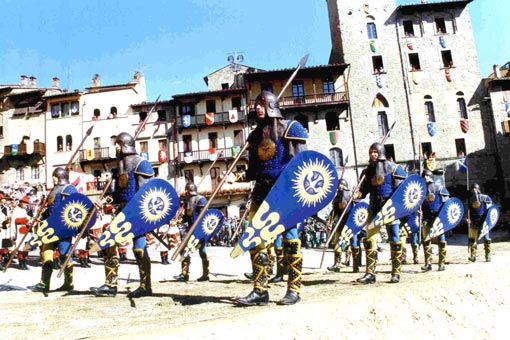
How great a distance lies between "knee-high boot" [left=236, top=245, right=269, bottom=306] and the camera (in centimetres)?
494

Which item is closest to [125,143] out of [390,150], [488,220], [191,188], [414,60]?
[191,188]

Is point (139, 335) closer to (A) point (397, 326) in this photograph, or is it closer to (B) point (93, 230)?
(A) point (397, 326)

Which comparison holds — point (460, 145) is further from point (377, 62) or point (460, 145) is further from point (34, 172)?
point (34, 172)

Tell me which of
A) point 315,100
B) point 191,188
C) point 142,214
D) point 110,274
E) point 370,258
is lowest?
point 370,258

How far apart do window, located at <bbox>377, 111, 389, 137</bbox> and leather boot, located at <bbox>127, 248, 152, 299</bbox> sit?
32.3 metres

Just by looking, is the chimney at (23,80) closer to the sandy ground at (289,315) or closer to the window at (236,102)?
the window at (236,102)

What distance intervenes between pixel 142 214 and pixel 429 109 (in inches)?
1379

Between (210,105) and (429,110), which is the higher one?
(210,105)

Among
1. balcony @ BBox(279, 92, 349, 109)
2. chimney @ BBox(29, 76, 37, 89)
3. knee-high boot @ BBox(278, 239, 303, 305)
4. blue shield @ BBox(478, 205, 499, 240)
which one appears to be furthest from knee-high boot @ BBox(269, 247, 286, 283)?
chimney @ BBox(29, 76, 37, 89)

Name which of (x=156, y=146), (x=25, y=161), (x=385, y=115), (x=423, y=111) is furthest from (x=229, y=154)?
(x=25, y=161)

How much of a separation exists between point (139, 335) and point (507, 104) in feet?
130

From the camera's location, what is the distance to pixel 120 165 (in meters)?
6.72

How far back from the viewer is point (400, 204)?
737 centimetres

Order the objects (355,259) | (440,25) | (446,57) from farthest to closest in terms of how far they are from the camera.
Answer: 1. (440,25)
2. (446,57)
3. (355,259)
